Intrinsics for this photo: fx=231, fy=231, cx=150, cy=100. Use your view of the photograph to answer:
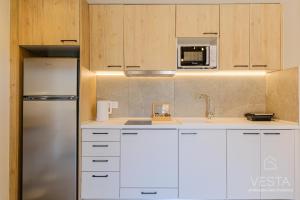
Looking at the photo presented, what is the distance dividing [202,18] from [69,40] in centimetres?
157

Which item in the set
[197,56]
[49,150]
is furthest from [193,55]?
[49,150]

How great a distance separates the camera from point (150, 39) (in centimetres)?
279

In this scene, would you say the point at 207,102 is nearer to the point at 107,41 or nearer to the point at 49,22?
the point at 107,41

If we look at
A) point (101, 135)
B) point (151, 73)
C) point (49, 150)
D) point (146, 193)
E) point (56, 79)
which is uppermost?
point (151, 73)

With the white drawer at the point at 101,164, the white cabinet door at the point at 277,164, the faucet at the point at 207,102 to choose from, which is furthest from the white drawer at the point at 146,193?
the faucet at the point at 207,102

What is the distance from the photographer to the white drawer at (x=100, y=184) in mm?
2527

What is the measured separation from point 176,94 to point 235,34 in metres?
1.05

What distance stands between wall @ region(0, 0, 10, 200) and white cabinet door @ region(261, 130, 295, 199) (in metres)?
2.72

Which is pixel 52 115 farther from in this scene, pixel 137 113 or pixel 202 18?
pixel 202 18

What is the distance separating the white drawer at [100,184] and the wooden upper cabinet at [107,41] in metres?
1.25

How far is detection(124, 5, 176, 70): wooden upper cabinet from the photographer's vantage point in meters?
2.79

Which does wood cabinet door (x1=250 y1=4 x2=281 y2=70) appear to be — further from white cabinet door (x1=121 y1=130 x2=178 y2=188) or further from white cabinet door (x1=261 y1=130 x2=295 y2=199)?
white cabinet door (x1=121 y1=130 x2=178 y2=188)

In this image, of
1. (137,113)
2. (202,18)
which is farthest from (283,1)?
(137,113)

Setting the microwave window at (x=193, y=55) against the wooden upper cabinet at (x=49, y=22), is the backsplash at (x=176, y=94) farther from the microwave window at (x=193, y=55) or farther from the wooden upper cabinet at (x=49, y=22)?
the wooden upper cabinet at (x=49, y=22)
